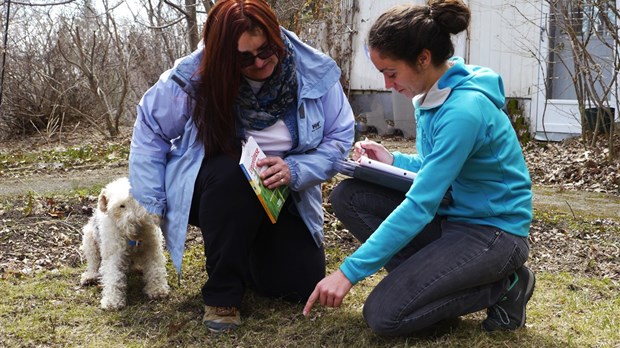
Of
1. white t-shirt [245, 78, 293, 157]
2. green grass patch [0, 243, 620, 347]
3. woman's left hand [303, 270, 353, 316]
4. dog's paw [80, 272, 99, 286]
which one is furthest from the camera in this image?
dog's paw [80, 272, 99, 286]

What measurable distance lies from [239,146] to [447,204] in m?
1.02

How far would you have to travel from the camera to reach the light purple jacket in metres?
3.28

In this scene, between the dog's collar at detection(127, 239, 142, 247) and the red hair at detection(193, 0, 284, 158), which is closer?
the red hair at detection(193, 0, 284, 158)

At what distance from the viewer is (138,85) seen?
1520 cm

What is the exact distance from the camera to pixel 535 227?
4.85 m

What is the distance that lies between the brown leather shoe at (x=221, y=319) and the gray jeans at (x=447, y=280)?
65 centimetres

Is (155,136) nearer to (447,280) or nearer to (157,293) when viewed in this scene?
(157,293)

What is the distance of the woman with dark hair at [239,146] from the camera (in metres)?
3.16

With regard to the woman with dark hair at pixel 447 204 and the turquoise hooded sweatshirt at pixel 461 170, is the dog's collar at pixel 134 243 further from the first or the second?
the turquoise hooded sweatshirt at pixel 461 170

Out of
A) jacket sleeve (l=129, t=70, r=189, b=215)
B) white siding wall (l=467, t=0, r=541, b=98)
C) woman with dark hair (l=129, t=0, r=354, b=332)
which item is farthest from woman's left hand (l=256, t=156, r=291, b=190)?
white siding wall (l=467, t=0, r=541, b=98)

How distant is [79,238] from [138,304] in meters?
1.48

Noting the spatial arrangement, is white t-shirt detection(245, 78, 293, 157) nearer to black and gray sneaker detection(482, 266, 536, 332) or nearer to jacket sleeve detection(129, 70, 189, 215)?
jacket sleeve detection(129, 70, 189, 215)

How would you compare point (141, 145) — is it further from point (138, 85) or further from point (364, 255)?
point (138, 85)

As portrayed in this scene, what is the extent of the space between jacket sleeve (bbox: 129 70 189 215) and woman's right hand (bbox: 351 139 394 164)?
2.79 feet
